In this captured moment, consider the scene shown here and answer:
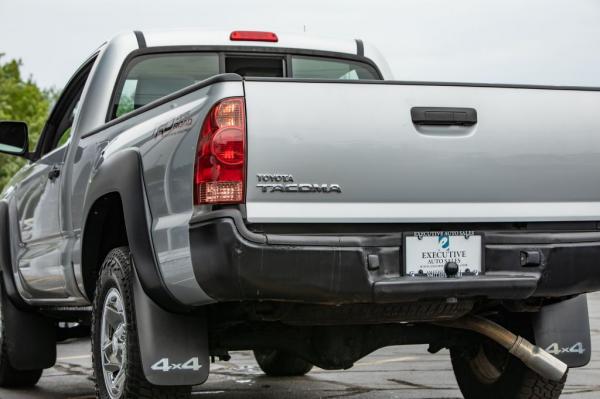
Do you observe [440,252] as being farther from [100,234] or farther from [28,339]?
[28,339]

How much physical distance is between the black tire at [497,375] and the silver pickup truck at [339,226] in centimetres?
1

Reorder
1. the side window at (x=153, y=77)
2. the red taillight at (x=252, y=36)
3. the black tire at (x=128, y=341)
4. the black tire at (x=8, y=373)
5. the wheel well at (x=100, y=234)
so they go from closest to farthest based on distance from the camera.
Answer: the black tire at (x=128, y=341), the wheel well at (x=100, y=234), the side window at (x=153, y=77), the red taillight at (x=252, y=36), the black tire at (x=8, y=373)

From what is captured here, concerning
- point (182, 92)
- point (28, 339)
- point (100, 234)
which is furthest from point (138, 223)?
point (28, 339)

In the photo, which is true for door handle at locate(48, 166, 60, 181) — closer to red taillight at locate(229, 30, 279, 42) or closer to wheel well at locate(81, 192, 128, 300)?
wheel well at locate(81, 192, 128, 300)

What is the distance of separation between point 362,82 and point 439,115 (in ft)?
1.14

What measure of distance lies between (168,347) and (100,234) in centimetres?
111

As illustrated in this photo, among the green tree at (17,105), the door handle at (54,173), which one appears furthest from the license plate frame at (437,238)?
the green tree at (17,105)

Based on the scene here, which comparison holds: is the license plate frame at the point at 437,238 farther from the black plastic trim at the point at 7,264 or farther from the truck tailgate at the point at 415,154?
the black plastic trim at the point at 7,264

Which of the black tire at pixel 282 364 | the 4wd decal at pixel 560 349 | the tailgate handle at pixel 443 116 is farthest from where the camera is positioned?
the black tire at pixel 282 364

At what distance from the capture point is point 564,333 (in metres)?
5.16

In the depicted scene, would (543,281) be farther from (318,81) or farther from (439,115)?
(318,81)

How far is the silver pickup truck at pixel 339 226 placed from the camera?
416 centimetres

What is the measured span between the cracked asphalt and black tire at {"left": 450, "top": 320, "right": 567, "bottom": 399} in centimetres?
62

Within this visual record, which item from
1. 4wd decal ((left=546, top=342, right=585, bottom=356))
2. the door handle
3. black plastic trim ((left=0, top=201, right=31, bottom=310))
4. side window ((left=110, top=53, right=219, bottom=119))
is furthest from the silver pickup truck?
black plastic trim ((left=0, top=201, right=31, bottom=310))
